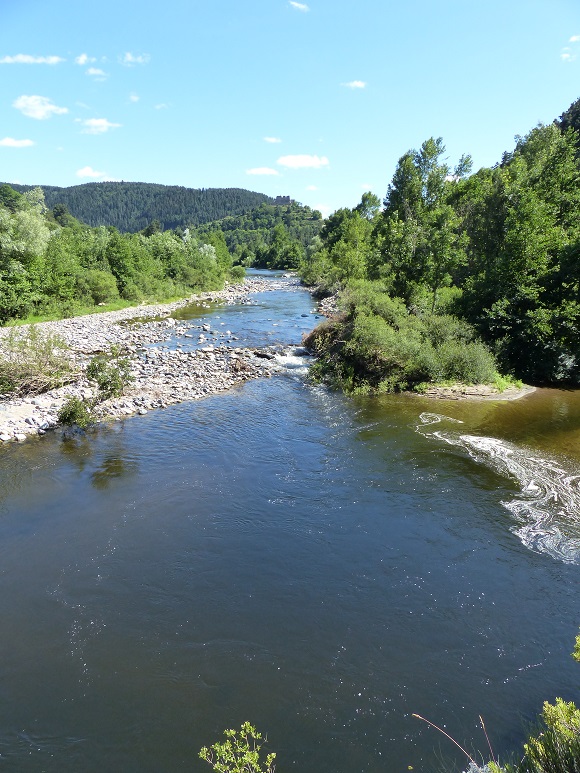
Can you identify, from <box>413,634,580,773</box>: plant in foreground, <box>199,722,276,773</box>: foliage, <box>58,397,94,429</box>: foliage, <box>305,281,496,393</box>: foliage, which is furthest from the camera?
<box>305,281,496,393</box>: foliage

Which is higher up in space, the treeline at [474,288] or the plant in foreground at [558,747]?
the treeline at [474,288]

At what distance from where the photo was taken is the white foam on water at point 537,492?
11.7 metres

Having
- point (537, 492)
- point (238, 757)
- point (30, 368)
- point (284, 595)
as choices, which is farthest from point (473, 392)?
point (30, 368)

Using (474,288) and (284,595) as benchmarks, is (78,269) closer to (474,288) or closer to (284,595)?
(474,288)

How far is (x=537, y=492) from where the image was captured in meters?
14.1

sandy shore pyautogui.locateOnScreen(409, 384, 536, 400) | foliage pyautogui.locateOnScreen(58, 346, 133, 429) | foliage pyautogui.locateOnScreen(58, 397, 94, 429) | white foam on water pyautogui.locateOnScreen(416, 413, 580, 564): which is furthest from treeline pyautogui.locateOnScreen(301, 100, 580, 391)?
foliage pyautogui.locateOnScreen(58, 397, 94, 429)

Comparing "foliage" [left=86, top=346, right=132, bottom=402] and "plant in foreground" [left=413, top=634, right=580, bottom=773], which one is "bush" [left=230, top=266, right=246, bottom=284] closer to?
"foliage" [left=86, top=346, right=132, bottom=402]

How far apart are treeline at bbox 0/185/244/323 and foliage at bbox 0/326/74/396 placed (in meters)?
20.2

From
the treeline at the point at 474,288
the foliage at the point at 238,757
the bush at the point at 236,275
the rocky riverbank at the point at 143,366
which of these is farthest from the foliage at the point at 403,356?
the bush at the point at 236,275

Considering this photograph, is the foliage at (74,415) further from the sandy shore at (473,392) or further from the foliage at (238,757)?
the sandy shore at (473,392)

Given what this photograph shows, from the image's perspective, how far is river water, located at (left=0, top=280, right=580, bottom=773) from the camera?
7.12 meters

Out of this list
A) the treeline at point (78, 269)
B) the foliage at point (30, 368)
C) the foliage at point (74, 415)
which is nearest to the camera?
the foliage at point (74, 415)

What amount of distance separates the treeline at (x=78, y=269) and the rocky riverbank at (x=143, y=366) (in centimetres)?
331

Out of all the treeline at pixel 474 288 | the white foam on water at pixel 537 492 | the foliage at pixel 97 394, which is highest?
the treeline at pixel 474 288
